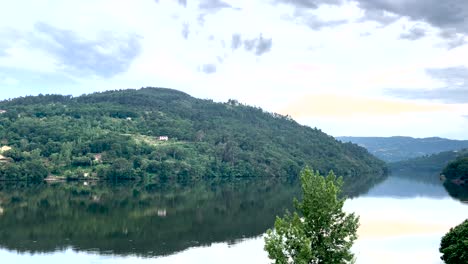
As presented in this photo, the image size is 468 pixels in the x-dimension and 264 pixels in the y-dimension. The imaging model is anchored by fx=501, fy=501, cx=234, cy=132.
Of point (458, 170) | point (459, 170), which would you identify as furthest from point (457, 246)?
point (458, 170)

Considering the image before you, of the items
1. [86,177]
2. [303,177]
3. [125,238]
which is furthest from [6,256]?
[86,177]

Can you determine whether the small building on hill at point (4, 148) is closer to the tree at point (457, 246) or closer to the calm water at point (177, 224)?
the calm water at point (177, 224)

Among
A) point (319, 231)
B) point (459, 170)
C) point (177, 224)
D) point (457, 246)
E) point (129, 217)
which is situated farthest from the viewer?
point (459, 170)

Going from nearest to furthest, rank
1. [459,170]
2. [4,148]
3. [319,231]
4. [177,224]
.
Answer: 1. [319,231]
2. [177,224]
3. [4,148]
4. [459,170]

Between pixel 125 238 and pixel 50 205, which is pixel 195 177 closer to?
pixel 50 205

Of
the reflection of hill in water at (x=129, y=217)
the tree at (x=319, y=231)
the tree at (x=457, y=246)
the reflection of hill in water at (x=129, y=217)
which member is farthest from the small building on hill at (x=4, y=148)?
the tree at (x=319, y=231)

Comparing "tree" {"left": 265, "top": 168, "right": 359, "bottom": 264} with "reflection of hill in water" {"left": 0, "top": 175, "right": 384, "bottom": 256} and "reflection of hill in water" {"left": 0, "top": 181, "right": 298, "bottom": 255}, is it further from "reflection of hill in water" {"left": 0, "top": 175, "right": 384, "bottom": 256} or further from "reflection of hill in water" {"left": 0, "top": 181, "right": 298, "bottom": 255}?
"reflection of hill in water" {"left": 0, "top": 181, "right": 298, "bottom": 255}

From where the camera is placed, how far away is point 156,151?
641 ft

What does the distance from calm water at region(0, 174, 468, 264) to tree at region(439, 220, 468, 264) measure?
445 inches

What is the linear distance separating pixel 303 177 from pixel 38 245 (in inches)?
1864

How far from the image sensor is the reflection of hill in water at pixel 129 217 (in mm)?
67938

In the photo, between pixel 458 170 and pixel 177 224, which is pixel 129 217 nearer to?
pixel 177 224

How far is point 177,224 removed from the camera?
84.4m

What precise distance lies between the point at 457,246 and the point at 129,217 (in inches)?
2396
